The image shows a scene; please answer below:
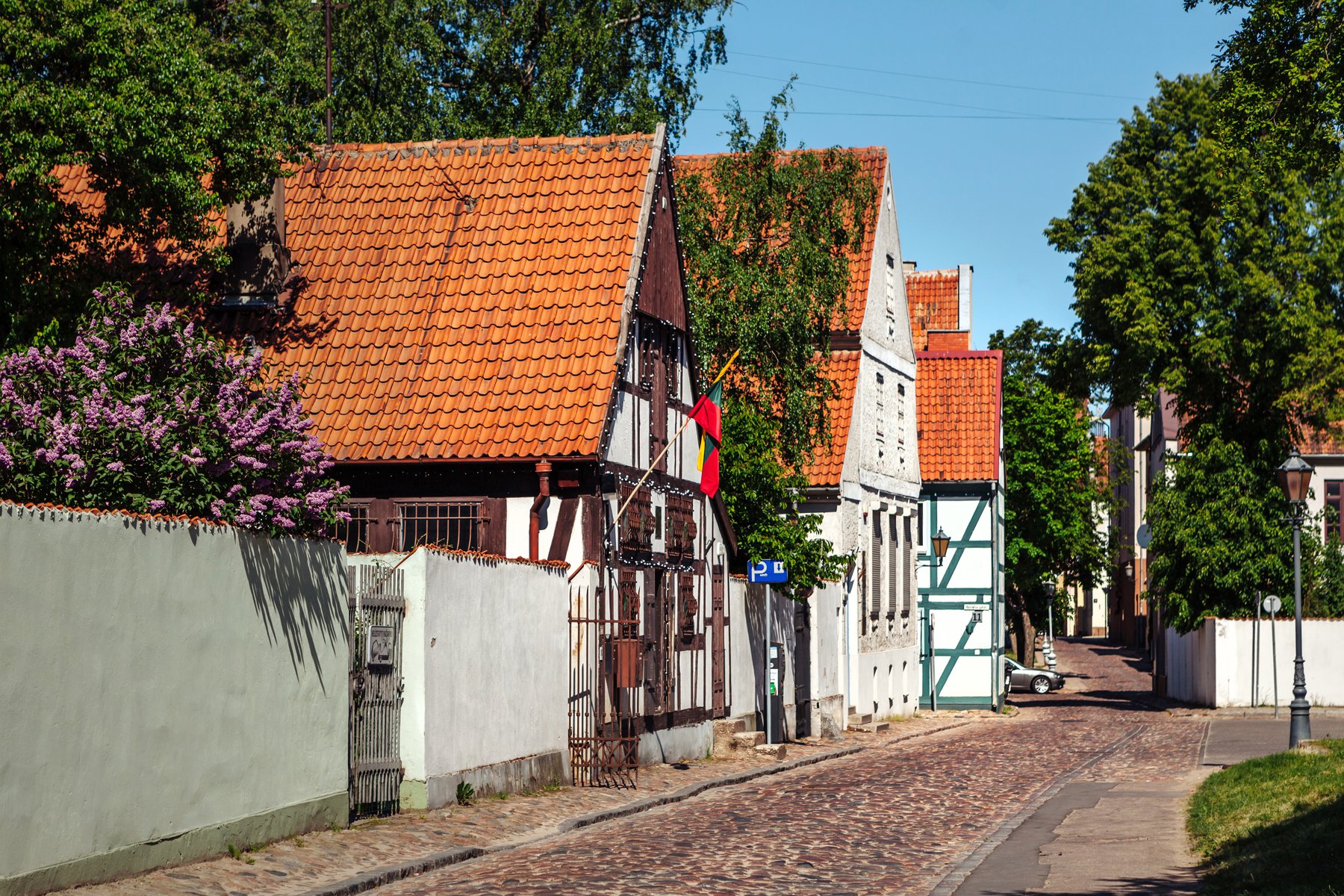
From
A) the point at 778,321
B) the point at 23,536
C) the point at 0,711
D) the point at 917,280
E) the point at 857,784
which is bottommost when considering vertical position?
the point at 857,784

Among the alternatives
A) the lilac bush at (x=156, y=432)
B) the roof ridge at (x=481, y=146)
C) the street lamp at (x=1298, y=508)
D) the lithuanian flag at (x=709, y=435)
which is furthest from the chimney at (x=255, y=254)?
the street lamp at (x=1298, y=508)

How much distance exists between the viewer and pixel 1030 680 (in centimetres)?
5444

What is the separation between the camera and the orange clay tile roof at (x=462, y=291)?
859 inches

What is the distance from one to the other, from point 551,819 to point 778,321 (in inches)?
665

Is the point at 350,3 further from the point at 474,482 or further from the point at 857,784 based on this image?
the point at 857,784

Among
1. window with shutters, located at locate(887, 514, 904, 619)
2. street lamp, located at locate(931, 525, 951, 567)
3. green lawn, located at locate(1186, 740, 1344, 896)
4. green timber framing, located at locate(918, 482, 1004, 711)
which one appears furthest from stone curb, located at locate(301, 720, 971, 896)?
green timber framing, located at locate(918, 482, 1004, 711)

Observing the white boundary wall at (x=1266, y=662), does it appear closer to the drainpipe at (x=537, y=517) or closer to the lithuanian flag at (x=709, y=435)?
the lithuanian flag at (x=709, y=435)

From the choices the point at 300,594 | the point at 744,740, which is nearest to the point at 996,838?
the point at 300,594

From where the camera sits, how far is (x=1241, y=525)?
4341cm

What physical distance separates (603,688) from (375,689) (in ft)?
20.9

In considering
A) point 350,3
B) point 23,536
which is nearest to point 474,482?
point 23,536

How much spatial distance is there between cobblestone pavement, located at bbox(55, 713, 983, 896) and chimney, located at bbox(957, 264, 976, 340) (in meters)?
36.1

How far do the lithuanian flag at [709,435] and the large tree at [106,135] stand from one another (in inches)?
260

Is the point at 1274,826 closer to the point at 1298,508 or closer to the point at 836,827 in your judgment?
the point at 836,827
